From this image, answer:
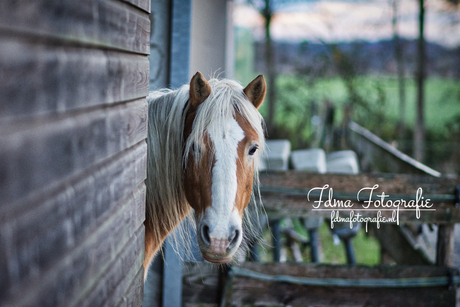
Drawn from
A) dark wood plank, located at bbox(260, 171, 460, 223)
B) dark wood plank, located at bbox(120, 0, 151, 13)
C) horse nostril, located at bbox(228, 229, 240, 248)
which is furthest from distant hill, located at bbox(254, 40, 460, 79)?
horse nostril, located at bbox(228, 229, 240, 248)

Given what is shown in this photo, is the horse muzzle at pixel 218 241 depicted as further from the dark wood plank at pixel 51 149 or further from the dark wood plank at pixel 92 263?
the dark wood plank at pixel 51 149

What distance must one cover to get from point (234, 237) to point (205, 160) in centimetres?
37

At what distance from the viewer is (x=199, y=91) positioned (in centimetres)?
171

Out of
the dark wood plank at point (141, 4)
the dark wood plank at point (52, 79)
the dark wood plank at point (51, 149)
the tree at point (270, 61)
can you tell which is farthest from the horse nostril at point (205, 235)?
the tree at point (270, 61)

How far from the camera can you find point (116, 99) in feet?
3.38

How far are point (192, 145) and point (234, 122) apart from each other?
0.74 ft

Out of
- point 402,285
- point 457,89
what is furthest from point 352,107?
point 402,285

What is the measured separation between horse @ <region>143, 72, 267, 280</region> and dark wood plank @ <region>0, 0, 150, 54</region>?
50 centimetres

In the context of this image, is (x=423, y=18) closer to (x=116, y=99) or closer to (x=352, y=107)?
(x=352, y=107)

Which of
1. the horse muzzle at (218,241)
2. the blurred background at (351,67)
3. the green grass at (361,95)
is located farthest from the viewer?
the green grass at (361,95)

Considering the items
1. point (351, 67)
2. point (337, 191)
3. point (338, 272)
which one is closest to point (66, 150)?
point (337, 191)

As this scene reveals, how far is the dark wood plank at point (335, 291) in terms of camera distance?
2459 mm

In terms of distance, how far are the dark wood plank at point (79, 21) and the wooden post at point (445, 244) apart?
100 inches

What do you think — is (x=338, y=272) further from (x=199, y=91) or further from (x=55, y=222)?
(x=55, y=222)
